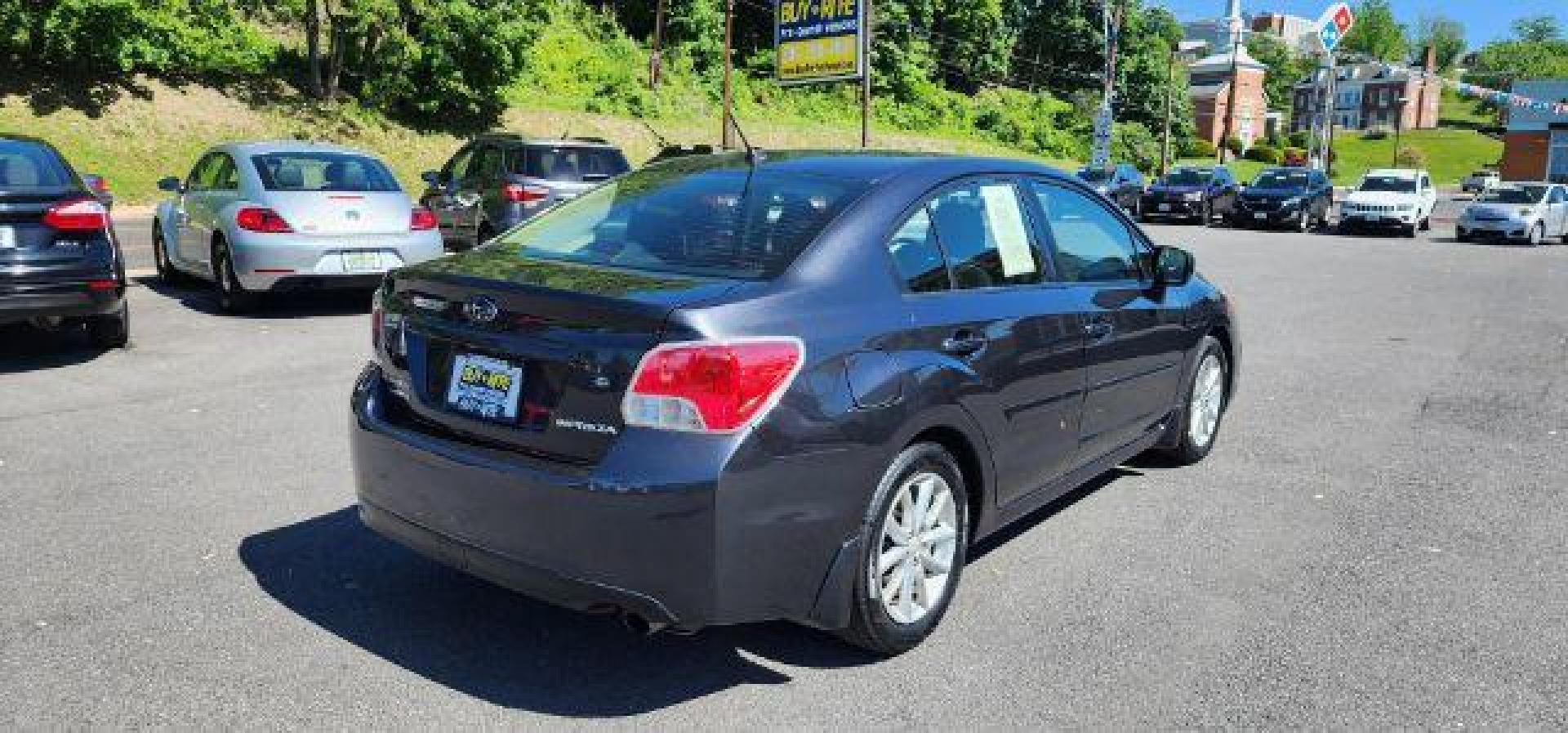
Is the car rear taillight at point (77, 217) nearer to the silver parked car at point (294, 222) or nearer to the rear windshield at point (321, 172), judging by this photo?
the silver parked car at point (294, 222)

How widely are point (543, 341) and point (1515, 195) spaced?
30.5 metres

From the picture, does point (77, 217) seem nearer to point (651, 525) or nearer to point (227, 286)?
point (227, 286)

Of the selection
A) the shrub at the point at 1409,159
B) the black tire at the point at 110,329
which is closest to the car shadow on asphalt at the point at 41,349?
the black tire at the point at 110,329

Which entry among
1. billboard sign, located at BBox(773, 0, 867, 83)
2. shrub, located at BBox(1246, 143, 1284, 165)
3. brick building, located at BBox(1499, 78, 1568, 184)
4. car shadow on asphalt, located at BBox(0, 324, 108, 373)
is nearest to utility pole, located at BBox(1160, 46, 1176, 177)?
shrub, located at BBox(1246, 143, 1284, 165)

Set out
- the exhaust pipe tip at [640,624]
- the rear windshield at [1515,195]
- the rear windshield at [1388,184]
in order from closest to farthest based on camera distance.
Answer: the exhaust pipe tip at [640,624]
the rear windshield at [1515,195]
the rear windshield at [1388,184]

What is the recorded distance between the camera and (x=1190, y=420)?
595cm

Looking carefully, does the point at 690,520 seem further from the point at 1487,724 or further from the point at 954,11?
the point at 954,11

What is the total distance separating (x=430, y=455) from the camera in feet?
11.6

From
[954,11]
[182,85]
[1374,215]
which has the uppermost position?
[954,11]

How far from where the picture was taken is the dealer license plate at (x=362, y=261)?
10062 mm

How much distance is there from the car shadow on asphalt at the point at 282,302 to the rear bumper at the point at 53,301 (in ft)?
7.48

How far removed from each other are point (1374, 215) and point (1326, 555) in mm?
27009

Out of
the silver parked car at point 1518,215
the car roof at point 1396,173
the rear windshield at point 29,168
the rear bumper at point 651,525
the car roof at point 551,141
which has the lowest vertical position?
the silver parked car at point 1518,215

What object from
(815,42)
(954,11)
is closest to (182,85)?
(815,42)
